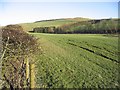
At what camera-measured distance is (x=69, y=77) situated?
53.3ft

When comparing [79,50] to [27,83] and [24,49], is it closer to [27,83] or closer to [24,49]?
[24,49]

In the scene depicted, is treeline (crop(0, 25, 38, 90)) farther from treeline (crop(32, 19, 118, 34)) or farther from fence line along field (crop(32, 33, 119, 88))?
treeline (crop(32, 19, 118, 34))

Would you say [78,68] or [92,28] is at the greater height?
[92,28]

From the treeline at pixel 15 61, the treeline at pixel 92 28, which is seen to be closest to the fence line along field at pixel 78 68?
the treeline at pixel 15 61

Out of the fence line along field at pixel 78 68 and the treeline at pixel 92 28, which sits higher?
the treeline at pixel 92 28

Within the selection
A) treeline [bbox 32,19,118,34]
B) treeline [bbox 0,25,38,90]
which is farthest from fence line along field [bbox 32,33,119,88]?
treeline [bbox 32,19,118,34]

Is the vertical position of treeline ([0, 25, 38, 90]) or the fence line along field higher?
treeline ([0, 25, 38, 90])

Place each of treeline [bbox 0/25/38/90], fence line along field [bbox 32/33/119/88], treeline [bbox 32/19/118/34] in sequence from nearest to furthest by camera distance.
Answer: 1. treeline [bbox 0/25/38/90]
2. fence line along field [bbox 32/33/119/88]
3. treeline [bbox 32/19/118/34]

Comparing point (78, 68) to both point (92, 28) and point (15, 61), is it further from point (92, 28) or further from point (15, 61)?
point (92, 28)

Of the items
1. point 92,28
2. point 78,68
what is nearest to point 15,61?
point 78,68

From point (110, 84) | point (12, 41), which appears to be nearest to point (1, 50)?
point (12, 41)

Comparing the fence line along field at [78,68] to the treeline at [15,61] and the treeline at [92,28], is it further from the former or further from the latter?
the treeline at [92,28]

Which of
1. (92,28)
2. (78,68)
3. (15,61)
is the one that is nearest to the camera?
(15,61)

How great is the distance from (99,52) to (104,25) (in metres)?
23.2
